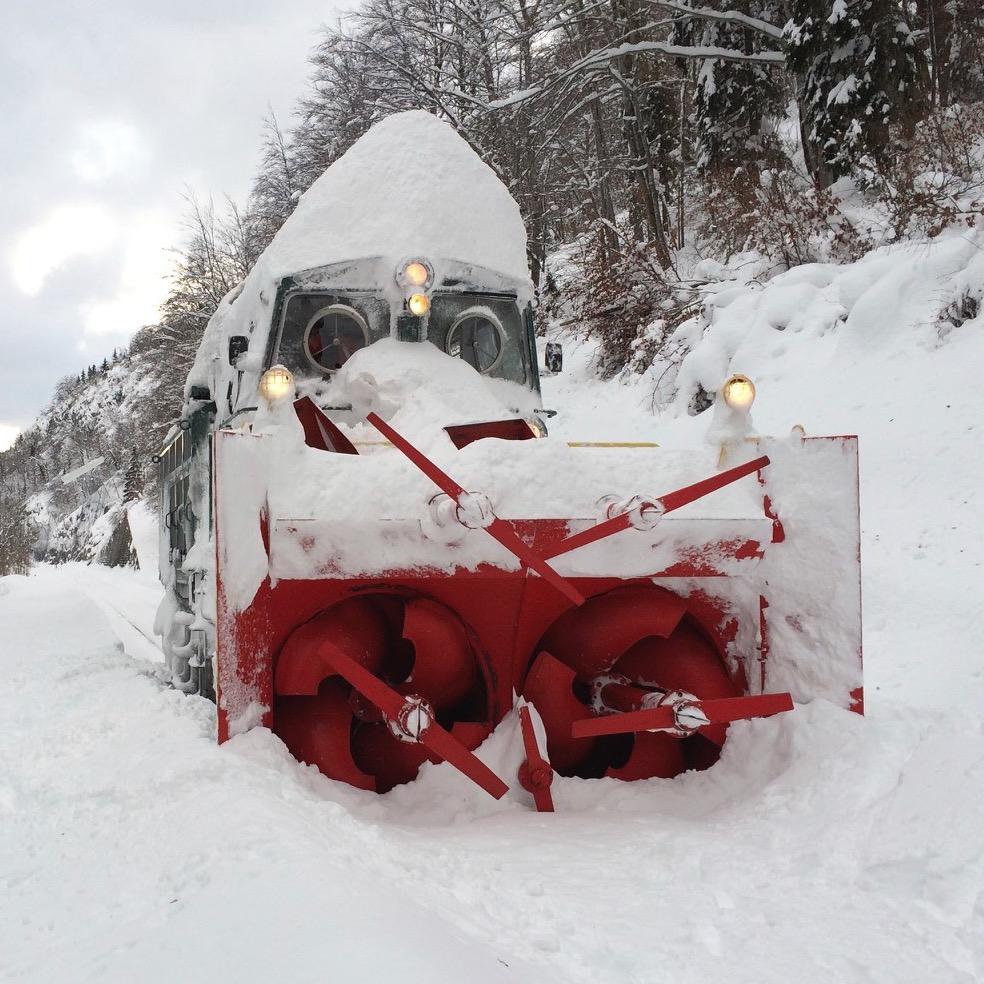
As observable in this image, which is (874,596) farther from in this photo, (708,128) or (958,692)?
(708,128)

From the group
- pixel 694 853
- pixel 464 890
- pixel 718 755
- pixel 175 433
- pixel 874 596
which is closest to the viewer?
pixel 464 890

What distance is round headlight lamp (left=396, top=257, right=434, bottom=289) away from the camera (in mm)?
4227

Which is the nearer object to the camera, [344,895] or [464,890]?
[344,895]

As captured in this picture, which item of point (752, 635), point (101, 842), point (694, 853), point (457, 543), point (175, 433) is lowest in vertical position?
point (694, 853)

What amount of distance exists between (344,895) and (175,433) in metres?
4.66

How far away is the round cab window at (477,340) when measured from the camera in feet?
14.7

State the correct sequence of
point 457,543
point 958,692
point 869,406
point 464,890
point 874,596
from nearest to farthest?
point 464,890 → point 457,543 → point 958,692 → point 874,596 → point 869,406

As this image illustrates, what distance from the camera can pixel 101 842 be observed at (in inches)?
85.0

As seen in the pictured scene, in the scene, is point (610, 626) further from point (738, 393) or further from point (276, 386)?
point (276, 386)

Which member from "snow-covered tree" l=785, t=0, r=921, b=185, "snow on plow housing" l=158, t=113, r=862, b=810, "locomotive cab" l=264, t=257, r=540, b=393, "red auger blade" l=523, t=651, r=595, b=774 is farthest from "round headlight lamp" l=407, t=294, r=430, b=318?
"snow-covered tree" l=785, t=0, r=921, b=185

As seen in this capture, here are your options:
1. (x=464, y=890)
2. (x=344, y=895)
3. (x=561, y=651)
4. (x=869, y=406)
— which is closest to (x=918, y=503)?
(x=869, y=406)

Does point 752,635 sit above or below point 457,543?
below

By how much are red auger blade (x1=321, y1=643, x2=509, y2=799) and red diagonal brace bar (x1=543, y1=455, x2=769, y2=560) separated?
66 centimetres

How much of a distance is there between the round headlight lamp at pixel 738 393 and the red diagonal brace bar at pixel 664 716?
1034mm
